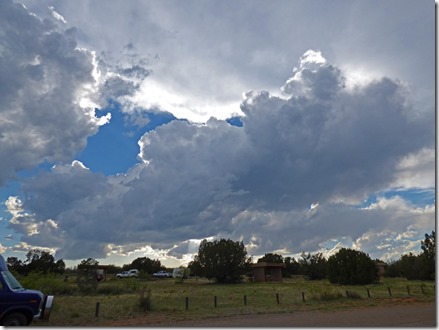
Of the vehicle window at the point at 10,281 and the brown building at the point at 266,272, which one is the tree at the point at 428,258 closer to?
the brown building at the point at 266,272

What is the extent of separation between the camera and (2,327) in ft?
38.2

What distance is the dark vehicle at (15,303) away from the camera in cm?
1192

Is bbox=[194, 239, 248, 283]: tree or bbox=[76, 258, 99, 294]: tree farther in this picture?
bbox=[194, 239, 248, 283]: tree

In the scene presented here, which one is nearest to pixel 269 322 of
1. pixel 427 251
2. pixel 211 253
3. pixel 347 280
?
pixel 347 280

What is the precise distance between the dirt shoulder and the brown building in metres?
45.5

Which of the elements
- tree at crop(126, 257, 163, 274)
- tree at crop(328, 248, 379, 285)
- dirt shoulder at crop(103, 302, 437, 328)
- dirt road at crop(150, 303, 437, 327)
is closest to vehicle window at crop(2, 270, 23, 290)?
dirt shoulder at crop(103, 302, 437, 328)

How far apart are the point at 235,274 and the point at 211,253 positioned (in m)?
5.05

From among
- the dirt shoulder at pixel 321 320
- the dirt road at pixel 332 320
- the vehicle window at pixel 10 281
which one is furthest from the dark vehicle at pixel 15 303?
the dirt road at pixel 332 320

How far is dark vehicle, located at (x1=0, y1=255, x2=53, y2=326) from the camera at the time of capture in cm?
1192

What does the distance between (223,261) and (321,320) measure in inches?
1857

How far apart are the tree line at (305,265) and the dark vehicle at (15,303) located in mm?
24503

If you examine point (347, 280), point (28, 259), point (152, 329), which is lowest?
point (152, 329)

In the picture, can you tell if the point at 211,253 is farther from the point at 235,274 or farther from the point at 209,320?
the point at 209,320

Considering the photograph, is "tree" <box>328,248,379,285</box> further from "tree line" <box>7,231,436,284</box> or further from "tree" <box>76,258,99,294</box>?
"tree" <box>76,258,99,294</box>
